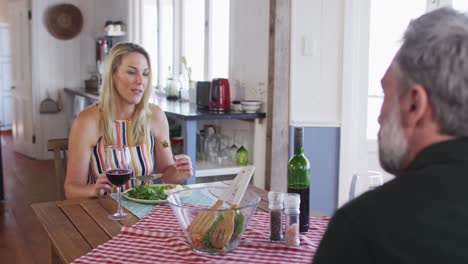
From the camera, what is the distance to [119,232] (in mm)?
1595

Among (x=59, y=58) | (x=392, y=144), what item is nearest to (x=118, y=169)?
(x=392, y=144)

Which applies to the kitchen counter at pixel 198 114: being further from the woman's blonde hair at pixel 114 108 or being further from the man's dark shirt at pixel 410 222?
the man's dark shirt at pixel 410 222

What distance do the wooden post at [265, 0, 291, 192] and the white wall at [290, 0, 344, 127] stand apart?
0.16 ft

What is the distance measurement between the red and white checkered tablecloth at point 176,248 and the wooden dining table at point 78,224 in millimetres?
51

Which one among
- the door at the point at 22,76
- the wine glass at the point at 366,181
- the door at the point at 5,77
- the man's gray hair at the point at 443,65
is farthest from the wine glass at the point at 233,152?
the door at the point at 5,77

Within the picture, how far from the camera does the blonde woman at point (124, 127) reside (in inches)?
93.0

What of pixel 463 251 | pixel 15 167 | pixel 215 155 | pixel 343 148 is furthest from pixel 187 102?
pixel 463 251

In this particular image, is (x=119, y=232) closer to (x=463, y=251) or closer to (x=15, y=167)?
(x=463, y=251)

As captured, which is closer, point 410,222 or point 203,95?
point 410,222

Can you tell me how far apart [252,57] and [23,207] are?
2468 mm

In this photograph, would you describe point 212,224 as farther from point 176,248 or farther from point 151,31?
point 151,31

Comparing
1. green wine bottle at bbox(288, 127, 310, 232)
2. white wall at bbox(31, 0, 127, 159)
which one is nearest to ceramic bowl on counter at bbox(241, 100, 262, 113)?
green wine bottle at bbox(288, 127, 310, 232)

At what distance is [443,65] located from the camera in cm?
85

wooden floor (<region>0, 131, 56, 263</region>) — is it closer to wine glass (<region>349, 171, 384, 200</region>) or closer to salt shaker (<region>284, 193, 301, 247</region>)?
salt shaker (<region>284, 193, 301, 247</region>)
